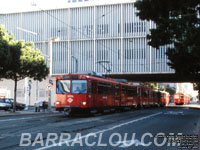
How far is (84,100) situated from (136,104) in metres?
16.3

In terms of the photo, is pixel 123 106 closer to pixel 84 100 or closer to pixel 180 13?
pixel 84 100

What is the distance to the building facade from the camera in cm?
5066

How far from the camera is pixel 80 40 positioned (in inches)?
2088

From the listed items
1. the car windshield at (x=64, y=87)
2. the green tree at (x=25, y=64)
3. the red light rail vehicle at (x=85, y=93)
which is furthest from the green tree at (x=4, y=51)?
the car windshield at (x=64, y=87)

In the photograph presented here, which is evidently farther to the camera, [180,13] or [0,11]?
[0,11]

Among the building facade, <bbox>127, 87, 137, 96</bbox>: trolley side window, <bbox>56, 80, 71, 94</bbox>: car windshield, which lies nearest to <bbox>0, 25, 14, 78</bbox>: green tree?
<bbox>56, 80, 71, 94</bbox>: car windshield

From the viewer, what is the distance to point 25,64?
96.0 feet

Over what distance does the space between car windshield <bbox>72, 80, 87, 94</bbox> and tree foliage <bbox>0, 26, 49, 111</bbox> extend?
256 inches

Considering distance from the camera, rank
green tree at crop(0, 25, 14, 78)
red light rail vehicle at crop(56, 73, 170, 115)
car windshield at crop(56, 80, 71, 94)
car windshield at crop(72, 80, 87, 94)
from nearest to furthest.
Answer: red light rail vehicle at crop(56, 73, 170, 115) < car windshield at crop(72, 80, 87, 94) < car windshield at crop(56, 80, 71, 94) < green tree at crop(0, 25, 14, 78)

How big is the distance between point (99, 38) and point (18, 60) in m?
24.9

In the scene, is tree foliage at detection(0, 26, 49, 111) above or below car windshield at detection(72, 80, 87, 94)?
above

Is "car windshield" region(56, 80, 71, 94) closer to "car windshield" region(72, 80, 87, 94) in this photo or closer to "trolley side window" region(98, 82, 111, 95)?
"car windshield" region(72, 80, 87, 94)

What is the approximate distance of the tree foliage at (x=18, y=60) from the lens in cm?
2669

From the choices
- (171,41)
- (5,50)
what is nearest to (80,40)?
(5,50)
